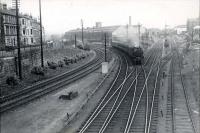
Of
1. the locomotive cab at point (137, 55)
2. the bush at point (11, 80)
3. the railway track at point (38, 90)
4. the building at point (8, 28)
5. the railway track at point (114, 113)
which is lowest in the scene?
the railway track at point (114, 113)

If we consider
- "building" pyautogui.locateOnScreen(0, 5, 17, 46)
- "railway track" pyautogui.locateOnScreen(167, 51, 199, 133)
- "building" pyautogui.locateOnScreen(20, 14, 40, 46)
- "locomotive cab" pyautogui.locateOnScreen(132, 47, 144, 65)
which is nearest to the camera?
"railway track" pyautogui.locateOnScreen(167, 51, 199, 133)

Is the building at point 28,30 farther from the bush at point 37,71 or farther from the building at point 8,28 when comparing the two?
the bush at point 37,71

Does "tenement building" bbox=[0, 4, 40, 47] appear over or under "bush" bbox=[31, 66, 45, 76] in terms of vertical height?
over

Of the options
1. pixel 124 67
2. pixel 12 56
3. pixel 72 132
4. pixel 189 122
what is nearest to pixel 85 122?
pixel 72 132

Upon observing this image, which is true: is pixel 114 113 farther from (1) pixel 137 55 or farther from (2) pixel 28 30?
(2) pixel 28 30

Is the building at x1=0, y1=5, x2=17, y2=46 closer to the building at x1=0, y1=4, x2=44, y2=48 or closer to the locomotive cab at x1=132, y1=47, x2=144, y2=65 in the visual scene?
the building at x1=0, y1=4, x2=44, y2=48

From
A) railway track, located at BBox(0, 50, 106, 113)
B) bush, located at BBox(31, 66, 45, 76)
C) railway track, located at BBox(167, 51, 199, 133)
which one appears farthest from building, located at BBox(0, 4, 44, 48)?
railway track, located at BBox(167, 51, 199, 133)

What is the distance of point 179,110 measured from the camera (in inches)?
818

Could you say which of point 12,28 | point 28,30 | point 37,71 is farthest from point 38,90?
point 28,30

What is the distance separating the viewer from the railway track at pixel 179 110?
56.6 feet

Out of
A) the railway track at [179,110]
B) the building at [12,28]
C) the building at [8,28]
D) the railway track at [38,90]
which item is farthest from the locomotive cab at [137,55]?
the building at [8,28]

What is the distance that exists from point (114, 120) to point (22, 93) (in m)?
9.74

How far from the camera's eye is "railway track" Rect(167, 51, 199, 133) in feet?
56.6

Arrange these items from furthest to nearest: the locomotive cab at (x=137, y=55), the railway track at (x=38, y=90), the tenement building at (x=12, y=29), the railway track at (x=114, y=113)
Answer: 1. the tenement building at (x=12, y=29)
2. the locomotive cab at (x=137, y=55)
3. the railway track at (x=38, y=90)
4. the railway track at (x=114, y=113)
